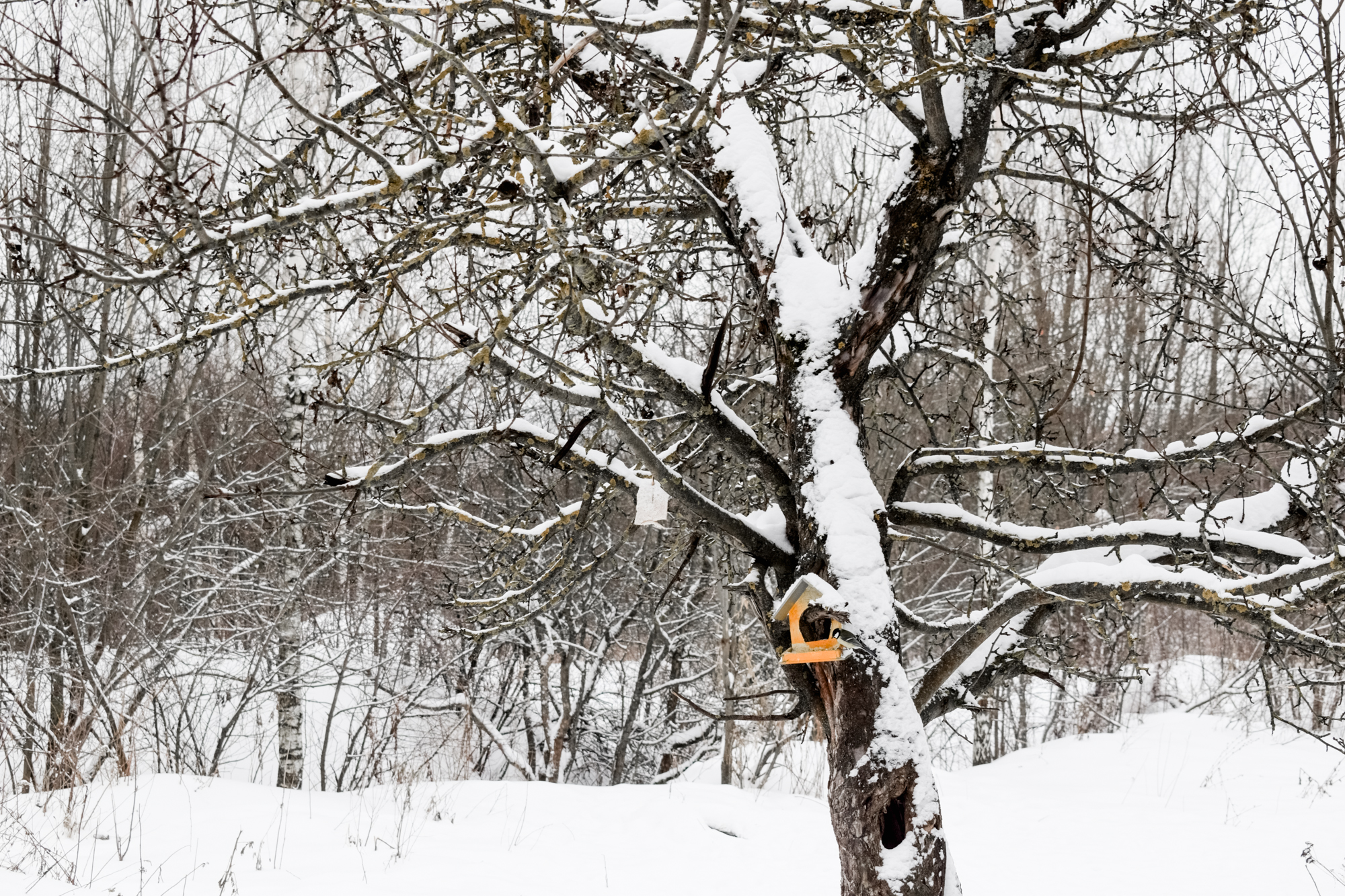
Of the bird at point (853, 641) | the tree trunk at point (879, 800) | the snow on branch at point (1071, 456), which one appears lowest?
the tree trunk at point (879, 800)

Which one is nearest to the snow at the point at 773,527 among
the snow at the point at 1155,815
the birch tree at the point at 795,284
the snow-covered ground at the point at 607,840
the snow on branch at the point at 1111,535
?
the birch tree at the point at 795,284

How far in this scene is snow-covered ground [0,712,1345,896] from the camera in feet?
14.7

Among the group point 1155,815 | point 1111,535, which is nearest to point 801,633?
point 1111,535

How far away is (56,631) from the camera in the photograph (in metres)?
6.77

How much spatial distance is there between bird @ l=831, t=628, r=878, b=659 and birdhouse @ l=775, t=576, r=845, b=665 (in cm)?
3

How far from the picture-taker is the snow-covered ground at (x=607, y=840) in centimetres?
448

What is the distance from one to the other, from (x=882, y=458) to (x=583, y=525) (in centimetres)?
642

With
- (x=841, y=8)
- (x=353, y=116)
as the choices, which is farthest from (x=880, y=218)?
(x=353, y=116)

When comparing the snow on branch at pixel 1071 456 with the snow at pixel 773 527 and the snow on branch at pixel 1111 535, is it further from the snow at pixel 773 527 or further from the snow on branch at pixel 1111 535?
the snow at pixel 773 527

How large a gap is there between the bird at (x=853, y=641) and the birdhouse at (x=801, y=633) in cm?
3

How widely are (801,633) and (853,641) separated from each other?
0.17 m

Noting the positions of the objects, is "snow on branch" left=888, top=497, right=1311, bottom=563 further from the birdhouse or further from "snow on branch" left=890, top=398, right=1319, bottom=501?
the birdhouse

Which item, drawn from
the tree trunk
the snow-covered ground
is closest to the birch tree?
the tree trunk

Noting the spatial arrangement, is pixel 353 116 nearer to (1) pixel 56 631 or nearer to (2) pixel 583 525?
(2) pixel 583 525
